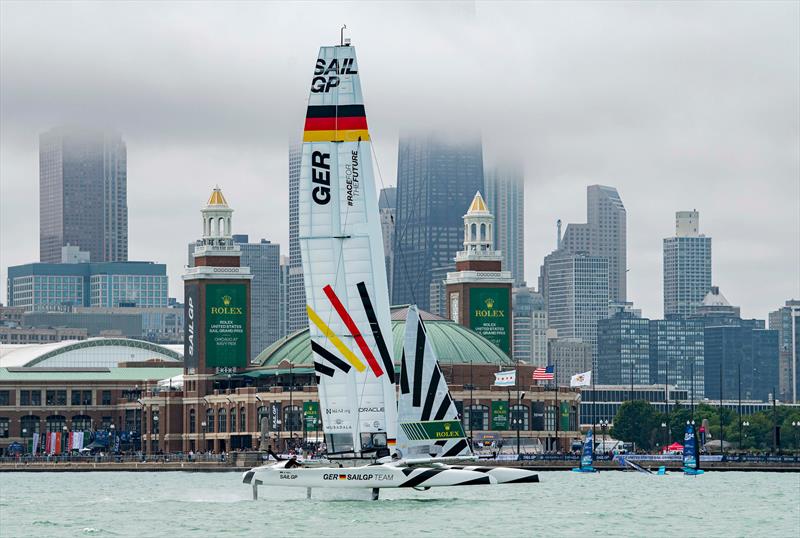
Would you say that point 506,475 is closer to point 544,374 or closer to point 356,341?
point 356,341

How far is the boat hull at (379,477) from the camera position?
284ft

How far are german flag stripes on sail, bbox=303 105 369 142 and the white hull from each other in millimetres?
14248

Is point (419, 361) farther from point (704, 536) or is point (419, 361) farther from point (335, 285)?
point (704, 536)

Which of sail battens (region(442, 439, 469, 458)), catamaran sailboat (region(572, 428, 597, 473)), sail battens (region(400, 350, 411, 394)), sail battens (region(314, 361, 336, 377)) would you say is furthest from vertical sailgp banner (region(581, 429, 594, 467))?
sail battens (region(314, 361, 336, 377))

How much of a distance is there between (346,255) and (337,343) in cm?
388

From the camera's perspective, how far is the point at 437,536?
262 ft

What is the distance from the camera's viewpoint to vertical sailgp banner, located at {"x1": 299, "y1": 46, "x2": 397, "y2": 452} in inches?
3497

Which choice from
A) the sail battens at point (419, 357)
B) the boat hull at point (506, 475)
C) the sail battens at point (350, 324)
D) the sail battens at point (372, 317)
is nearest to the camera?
the sail battens at point (372, 317)

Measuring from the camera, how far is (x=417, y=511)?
90.8 meters

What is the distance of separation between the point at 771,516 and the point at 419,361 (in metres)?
20.0

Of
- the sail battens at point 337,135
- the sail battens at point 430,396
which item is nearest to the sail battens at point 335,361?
the sail battens at point 337,135

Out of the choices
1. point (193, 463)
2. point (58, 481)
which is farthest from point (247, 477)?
point (193, 463)

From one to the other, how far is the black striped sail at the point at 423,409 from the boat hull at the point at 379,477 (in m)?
14.4

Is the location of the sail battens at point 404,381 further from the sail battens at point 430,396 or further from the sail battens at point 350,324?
the sail battens at point 350,324
